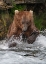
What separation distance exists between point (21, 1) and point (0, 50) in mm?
5129

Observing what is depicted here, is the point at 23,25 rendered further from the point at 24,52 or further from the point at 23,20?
the point at 24,52

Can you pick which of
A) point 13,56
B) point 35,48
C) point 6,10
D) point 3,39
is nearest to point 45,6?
point 6,10

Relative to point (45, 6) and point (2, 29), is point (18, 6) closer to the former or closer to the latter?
point (45, 6)

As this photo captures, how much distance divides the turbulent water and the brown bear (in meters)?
0.33

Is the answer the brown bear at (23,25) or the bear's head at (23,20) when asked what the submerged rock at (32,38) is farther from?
the bear's head at (23,20)

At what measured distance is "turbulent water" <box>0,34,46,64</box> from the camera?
9.80 meters

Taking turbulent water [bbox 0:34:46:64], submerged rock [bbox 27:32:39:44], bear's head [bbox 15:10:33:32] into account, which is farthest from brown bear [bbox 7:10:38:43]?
turbulent water [bbox 0:34:46:64]

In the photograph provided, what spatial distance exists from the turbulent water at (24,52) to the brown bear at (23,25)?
33cm

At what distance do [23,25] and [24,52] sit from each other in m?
1.34

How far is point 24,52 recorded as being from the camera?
11.1 meters

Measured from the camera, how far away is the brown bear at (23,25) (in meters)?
12.2

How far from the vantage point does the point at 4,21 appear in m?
14.2

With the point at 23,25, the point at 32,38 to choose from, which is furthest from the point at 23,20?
the point at 32,38

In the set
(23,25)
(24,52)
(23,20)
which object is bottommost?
(24,52)
